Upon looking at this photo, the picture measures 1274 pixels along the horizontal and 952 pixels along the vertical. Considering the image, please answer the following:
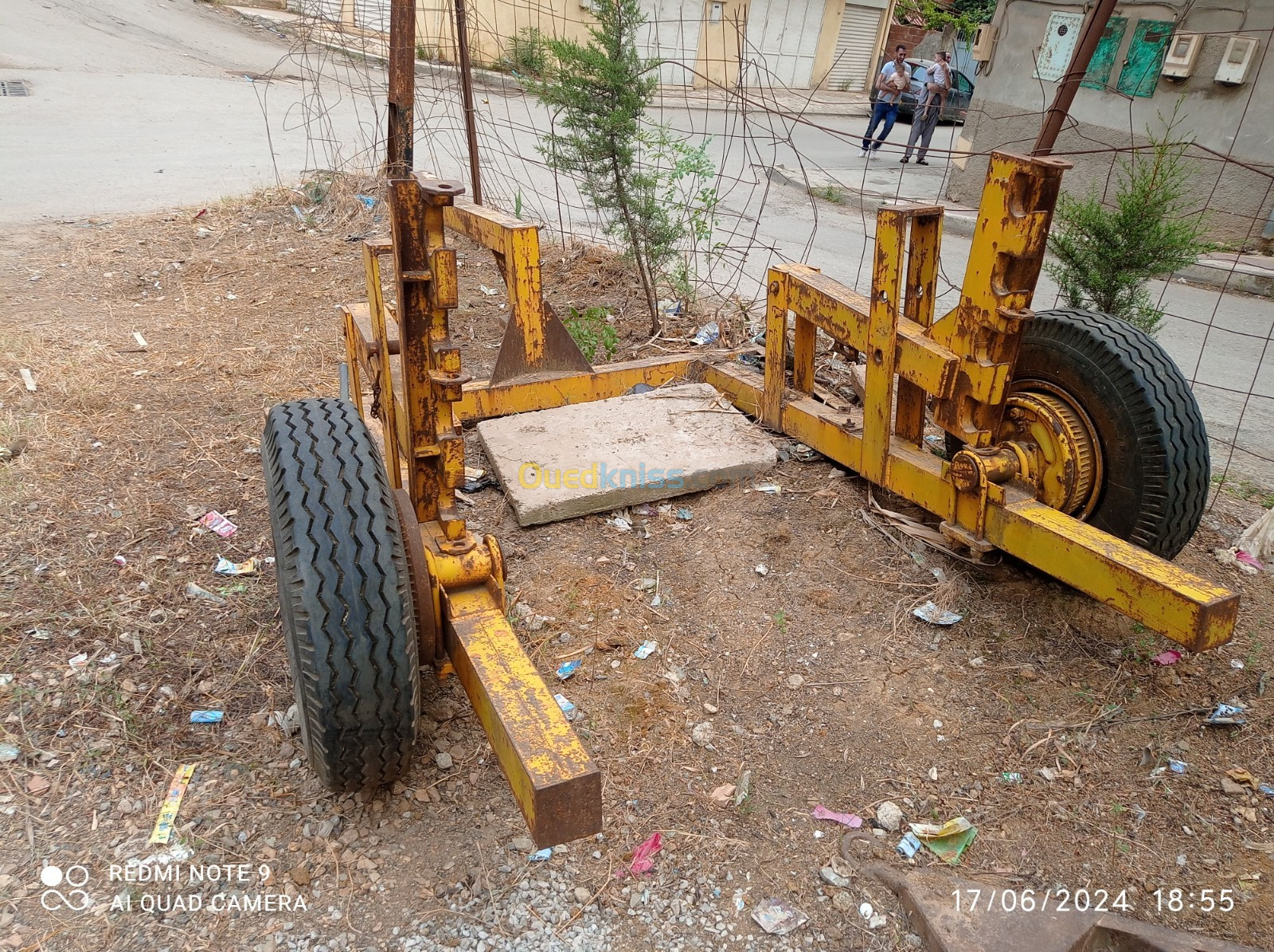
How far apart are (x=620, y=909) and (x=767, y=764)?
0.72 metres

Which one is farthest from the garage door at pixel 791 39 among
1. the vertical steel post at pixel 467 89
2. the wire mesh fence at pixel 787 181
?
the vertical steel post at pixel 467 89

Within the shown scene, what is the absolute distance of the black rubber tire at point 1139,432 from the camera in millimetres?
3225

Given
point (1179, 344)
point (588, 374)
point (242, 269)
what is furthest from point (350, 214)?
point (1179, 344)

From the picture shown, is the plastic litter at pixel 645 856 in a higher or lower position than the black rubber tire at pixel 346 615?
lower

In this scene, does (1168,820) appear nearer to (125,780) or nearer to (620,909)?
(620,909)

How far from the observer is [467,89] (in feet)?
22.9

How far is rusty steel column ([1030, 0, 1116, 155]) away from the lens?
3713 mm

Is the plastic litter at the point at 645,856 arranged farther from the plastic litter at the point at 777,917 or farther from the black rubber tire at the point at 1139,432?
the black rubber tire at the point at 1139,432

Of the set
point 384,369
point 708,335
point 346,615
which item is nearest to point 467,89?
point 708,335

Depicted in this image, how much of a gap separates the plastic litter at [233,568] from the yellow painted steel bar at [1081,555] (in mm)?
2574

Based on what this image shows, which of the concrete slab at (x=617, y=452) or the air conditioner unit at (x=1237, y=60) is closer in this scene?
the concrete slab at (x=617, y=452)

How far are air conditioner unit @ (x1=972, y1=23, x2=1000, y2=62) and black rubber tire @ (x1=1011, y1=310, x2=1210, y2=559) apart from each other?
9.62 metres

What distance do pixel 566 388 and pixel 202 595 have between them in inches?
79.9

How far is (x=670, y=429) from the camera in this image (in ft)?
14.7
